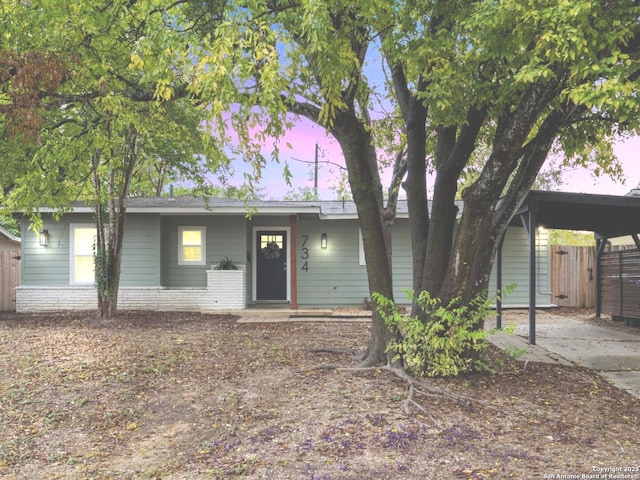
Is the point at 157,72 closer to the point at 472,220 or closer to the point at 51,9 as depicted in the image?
the point at 51,9

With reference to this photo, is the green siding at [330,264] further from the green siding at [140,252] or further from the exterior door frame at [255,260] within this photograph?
the green siding at [140,252]

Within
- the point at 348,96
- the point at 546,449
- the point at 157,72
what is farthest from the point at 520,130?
the point at 157,72

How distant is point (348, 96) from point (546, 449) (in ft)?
11.9

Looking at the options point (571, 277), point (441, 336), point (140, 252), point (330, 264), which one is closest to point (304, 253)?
point (330, 264)

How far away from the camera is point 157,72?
4.17 m

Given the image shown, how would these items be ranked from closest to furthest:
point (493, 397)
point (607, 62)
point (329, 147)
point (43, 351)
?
1. point (607, 62)
2. point (493, 397)
3. point (43, 351)
4. point (329, 147)

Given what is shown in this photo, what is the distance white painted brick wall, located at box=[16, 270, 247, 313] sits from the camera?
36.0 ft

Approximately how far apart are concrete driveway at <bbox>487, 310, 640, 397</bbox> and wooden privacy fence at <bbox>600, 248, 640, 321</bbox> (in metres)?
0.33

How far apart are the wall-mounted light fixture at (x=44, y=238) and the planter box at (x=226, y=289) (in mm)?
4077

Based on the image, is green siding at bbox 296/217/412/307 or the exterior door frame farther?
the exterior door frame

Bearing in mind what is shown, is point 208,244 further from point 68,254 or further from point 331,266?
point 68,254

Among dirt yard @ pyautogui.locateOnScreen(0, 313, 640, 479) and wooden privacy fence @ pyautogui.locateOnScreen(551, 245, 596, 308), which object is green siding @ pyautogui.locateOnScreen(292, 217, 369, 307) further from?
dirt yard @ pyautogui.locateOnScreen(0, 313, 640, 479)

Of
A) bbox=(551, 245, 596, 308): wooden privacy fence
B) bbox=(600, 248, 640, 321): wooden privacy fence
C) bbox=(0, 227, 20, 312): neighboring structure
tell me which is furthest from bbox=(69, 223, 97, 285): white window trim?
bbox=(551, 245, 596, 308): wooden privacy fence

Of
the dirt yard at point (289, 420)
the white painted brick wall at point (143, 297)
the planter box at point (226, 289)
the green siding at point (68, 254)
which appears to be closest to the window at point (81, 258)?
the green siding at point (68, 254)
